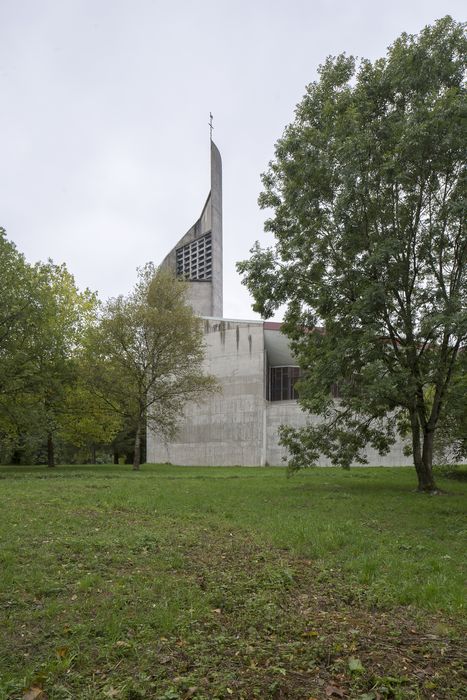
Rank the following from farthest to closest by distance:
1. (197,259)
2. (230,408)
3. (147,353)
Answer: (197,259) < (230,408) < (147,353)

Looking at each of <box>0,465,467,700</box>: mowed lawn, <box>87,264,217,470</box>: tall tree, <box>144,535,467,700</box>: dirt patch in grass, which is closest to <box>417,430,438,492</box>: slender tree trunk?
<box>0,465,467,700</box>: mowed lawn

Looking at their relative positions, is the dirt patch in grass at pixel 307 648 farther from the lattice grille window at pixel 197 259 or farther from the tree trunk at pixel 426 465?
the lattice grille window at pixel 197 259

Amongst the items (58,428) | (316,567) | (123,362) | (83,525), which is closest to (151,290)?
(123,362)

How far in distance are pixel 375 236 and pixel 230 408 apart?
109ft

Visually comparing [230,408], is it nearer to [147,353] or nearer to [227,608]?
[147,353]

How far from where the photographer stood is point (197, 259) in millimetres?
73125

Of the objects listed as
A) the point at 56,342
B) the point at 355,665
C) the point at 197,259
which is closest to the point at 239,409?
the point at 56,342

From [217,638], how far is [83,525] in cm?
609

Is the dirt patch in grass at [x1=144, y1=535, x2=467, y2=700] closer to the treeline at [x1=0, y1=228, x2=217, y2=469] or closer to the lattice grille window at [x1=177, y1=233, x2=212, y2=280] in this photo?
the treeline at [x1=0, y1=228, x2=217, y2=469]

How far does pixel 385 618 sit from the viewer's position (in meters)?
5.95

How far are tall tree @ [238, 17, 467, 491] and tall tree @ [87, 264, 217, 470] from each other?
1640 cm

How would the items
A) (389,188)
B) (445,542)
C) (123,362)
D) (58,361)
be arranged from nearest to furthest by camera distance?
(445,542) < (389,188) < (58,361) < (123,362)

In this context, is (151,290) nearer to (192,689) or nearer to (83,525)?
(83,525)

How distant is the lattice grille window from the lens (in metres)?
70.7
